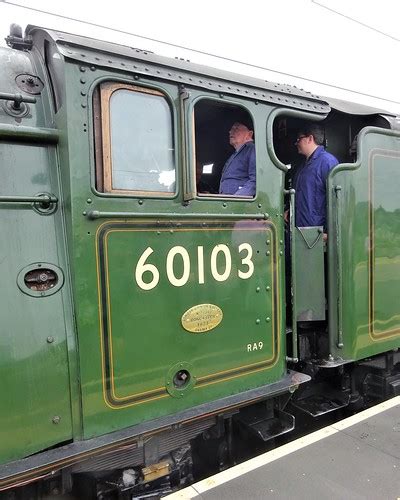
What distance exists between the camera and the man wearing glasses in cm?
310

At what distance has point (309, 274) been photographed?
3039 millimetres

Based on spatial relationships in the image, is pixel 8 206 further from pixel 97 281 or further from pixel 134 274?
pixel 134 274

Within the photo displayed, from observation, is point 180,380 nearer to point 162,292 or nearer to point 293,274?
point 162,292

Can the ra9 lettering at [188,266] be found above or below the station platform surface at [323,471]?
above

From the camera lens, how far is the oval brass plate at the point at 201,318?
2.32m

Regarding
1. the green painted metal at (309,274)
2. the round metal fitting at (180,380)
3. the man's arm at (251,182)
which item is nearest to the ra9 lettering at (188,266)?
the man's arm at (251,182)

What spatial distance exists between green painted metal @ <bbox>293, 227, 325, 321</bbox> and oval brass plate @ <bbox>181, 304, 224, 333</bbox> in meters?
0.84

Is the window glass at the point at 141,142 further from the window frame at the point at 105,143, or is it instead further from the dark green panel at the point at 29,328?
the dark green panel at the point at 29,328

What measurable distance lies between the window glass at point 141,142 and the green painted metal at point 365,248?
1.39 metres

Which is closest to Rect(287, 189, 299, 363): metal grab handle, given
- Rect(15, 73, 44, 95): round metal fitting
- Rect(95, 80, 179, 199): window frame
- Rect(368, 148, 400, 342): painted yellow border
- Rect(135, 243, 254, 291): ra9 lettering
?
Rect(135, 243, 254, 291): ra9 lettering

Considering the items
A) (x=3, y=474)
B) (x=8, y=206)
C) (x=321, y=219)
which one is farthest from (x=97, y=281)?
(x=321, y=219)

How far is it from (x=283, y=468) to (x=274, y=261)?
1216mm

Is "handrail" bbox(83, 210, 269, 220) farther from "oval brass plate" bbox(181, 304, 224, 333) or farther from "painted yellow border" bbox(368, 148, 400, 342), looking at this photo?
"painted yellow border" bbox(368, 148, 400, 342)

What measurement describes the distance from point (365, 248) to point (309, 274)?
516 mm
